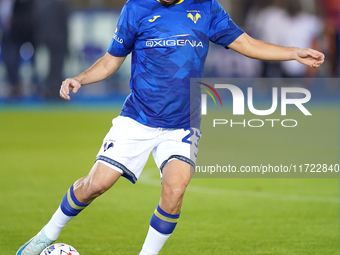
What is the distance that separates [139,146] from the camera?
14.2 feet

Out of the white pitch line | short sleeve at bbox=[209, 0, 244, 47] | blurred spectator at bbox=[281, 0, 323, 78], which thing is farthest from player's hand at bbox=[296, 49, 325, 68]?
blurred spectator at bbox=[281, 0, 323, 78]

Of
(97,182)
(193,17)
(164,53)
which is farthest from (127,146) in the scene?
(193,17)

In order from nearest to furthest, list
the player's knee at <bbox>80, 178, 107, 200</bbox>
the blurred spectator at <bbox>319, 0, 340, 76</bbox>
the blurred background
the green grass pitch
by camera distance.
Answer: the player's knee at <bbox>80, 178, 107, 200</bbox>, the green grass pitch, the blurred background, the blurred spectator at <bbox>319, 0, 340, 76</bbox>

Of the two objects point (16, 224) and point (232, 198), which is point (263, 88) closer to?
point (232, 198)

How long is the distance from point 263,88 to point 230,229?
1351 centimetres

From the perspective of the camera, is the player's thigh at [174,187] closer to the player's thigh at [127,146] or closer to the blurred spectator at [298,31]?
the player's thigh at [127,146]

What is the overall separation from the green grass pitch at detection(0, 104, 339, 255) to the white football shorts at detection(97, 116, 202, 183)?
2.85ft

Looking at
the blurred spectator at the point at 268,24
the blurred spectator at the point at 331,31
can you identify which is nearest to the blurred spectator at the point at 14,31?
the blurred spectator at the point at 268,24

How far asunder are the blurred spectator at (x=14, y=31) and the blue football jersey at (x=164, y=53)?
12.5 meters

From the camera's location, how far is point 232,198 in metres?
6.73

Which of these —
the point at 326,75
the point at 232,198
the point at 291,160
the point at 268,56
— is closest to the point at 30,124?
the point at 291,160

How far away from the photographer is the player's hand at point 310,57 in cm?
431

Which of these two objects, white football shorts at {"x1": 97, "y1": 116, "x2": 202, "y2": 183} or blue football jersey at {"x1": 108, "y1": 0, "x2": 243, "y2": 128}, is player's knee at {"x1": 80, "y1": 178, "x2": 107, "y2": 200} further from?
blue football jersey at {"x1": 108, "y1": 0, "x2": 243, "y2": 128}

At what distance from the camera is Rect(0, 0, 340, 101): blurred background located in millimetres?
16328
